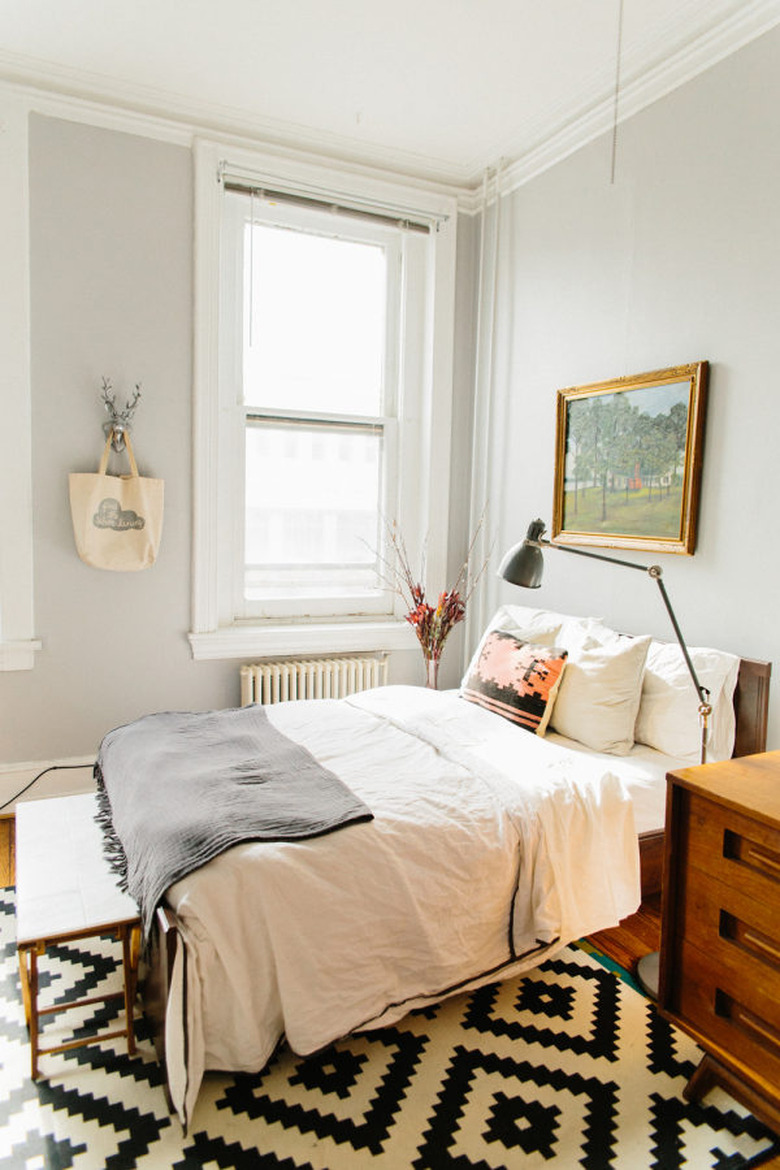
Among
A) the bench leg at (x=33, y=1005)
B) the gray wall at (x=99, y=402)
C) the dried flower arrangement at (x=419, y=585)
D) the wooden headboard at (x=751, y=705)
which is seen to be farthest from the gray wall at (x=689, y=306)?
the bench leg at (x=33, y=1005)

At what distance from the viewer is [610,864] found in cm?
206

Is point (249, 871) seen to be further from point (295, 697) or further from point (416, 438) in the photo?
point (416, 438)

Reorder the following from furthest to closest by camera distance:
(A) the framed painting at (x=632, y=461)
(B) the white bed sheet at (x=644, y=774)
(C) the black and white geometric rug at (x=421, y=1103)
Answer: (A) the framed painting at (x=632, y=461) < (B) the white bed sheet at (x=644, y=774) < (C) the black and white geometric rug at (x=421, y=1103)

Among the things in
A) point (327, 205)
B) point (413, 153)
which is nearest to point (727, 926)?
point (327, 205)

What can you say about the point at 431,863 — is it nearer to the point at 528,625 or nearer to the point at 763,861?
the point at 763,861

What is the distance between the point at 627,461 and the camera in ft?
9.61

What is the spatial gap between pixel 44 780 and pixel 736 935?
9.00ft

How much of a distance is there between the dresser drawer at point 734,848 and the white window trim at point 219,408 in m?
2.31

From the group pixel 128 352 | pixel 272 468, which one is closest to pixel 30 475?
pixel 128 352

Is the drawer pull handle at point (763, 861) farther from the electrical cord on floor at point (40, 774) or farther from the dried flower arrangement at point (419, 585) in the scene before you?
the electrical cord on floor at point (40, 774)

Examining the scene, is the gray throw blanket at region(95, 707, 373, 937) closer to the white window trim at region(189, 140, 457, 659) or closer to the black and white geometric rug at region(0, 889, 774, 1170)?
the black and white geometric rug at region(0, 889, 774, 1170)

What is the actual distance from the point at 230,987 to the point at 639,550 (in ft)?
6.90

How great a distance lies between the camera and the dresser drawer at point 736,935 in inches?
54.9

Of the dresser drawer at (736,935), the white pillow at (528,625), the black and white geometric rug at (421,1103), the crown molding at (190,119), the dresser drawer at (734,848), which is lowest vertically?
the black and white geometric rug at (421,1103)
